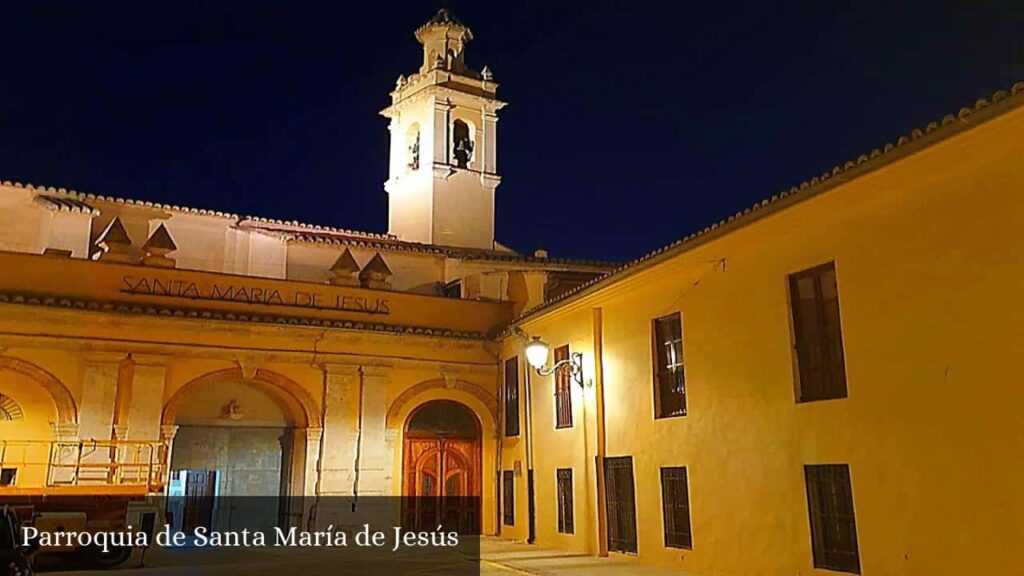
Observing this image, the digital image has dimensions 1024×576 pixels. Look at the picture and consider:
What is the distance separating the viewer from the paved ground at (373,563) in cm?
1259

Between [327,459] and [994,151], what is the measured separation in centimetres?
1338

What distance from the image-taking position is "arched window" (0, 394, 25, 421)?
15164 mm

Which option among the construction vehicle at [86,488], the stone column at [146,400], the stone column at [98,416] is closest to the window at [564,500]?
the construction vehicle at [86,488]

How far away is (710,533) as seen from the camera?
11.7 metres

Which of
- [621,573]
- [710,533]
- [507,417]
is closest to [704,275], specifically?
[710,533]

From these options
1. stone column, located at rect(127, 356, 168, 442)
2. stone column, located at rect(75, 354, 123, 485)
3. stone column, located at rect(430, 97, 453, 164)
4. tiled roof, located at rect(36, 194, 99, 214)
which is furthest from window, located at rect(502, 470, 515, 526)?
stone column, located at rect(430, 97, 453, 164)

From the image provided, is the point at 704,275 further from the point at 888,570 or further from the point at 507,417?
the point at 507,417

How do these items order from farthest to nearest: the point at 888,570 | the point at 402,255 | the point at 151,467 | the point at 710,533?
the point at 402,255
the point at 151,467
the point at 710,533
the point at 888,570

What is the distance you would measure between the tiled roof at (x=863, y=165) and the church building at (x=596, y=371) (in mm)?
30

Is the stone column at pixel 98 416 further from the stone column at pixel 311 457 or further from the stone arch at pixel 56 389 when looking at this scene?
the stone column at pixel 311 457

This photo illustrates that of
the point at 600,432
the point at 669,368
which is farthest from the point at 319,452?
the point at 669,368

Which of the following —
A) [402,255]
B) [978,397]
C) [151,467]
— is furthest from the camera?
[402,255]

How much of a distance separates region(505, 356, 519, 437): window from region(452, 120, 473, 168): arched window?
1319 cm

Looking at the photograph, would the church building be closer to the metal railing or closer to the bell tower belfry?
the metal railing
